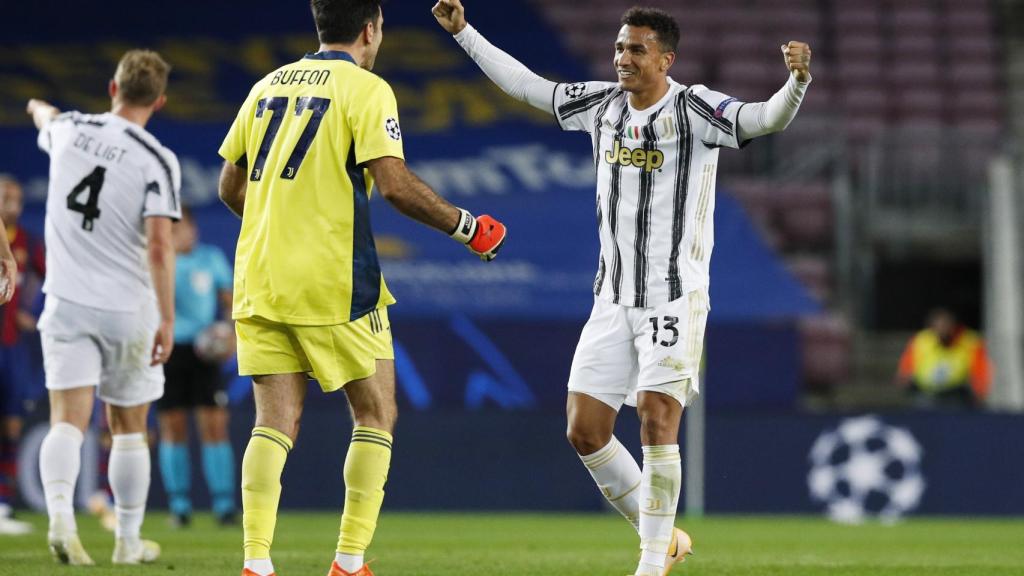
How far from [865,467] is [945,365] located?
305 cm

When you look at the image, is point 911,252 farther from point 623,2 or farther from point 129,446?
point 129,446

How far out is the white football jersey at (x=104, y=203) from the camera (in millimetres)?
6566

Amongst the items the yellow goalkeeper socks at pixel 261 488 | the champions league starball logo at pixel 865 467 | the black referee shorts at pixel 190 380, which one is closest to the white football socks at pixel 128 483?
the yellow goalkeeper socks at pixel 261 488

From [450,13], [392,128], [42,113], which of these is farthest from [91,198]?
[392,128]

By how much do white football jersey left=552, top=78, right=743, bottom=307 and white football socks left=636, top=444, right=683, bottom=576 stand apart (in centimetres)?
58

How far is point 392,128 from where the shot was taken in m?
5.18

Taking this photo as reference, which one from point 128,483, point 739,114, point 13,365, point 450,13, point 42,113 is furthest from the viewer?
point 13,365

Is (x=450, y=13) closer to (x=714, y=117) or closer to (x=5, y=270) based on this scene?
(x=714, y=117)

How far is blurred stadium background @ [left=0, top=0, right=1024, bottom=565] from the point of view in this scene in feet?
39.9

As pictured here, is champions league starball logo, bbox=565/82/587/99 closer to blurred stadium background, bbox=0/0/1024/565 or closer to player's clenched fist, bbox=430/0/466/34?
player's clenched fist, bbox=430/0/466/34

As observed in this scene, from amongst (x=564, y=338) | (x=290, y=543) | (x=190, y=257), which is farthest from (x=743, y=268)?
(x=290, y=543)

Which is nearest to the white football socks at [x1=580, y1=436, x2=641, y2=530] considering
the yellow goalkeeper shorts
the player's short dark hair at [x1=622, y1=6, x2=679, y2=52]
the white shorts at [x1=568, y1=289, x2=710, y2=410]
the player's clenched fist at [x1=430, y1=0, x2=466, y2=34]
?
the white shorts at [x1=568, y1=289, x2=710, y2=410]

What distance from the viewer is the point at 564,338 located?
41.4ft

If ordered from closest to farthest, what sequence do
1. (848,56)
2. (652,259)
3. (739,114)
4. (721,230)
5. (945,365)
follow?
(739,114)
(652,259)
(721,230)
(945,365)
(848,56)
